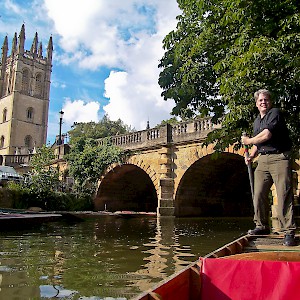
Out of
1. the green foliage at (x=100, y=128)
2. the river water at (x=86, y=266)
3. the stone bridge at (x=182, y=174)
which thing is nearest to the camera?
the river water at (x=86, y=266)

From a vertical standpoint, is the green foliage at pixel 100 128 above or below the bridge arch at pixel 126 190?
above

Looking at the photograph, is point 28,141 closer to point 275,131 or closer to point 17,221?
point 17,221

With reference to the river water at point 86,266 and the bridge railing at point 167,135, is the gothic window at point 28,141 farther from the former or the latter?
the river water at point 86,266

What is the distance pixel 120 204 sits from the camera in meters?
23.1

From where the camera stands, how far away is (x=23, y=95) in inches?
2277

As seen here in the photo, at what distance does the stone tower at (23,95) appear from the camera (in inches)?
2211

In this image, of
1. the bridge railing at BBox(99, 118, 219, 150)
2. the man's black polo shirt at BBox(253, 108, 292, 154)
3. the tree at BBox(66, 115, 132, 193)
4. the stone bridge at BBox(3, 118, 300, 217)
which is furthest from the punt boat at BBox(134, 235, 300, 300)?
the tree at BBox(66, 115, 132, 193)

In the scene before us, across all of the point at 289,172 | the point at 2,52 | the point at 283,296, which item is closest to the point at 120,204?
the point at 289,172

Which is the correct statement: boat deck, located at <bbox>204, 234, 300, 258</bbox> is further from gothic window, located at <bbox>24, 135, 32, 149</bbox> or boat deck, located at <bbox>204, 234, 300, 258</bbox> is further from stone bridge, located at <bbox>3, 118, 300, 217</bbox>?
gothic window, located at <bbox>24, 135, 32, 149</bbox>

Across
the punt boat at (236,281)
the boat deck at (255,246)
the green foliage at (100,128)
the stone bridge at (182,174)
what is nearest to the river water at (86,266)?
the boat deck at (255,246)

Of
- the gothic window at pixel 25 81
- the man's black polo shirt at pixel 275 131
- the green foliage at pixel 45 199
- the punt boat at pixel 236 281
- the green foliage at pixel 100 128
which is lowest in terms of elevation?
the punt boat at pixel 236 281

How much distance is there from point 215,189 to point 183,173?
3.73m

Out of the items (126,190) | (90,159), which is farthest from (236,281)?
(126,190)

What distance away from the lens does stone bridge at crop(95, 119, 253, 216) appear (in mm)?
16516
